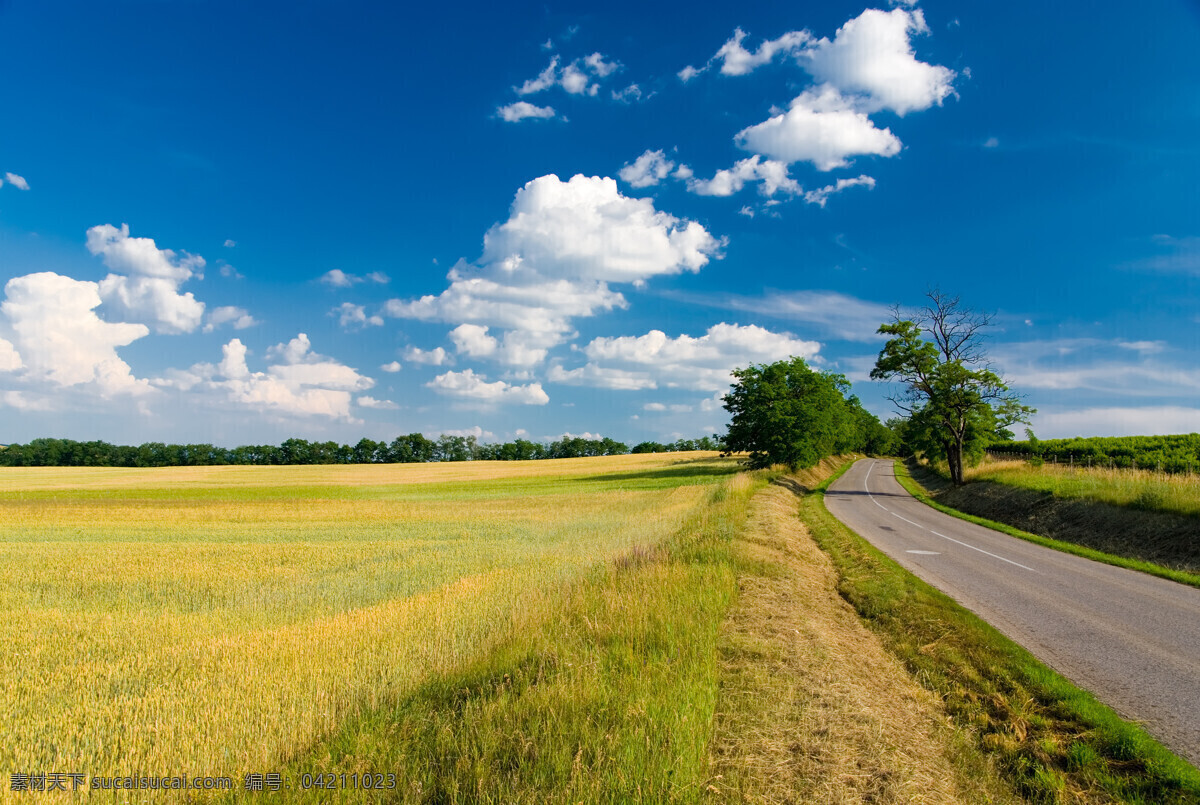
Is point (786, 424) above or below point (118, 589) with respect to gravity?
above

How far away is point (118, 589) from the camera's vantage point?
13078 millimetres

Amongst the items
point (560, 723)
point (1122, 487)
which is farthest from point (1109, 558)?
point (560, 723)

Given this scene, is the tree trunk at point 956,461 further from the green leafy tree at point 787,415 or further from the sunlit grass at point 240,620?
the sunlit grass at point 240,620

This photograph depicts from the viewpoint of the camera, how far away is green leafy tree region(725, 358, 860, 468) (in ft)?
168

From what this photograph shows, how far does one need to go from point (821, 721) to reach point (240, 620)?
1006cm

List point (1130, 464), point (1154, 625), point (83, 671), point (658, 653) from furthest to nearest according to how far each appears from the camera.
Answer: point (1130, 464) < point (1154, 625) < point (83, 671) < point (658, 653)

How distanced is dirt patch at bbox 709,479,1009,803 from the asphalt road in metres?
2.11

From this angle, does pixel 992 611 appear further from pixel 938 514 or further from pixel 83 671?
pixel 938 514

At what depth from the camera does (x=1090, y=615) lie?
9891 millimetres

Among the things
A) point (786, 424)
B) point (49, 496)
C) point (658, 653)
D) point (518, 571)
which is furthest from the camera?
point (786, 424)

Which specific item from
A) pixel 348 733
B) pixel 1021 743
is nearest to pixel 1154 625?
pixel 1021 743

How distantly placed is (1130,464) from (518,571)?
1635 inches

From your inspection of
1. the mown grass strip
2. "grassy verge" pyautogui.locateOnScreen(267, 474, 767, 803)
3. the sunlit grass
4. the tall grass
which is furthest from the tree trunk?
"grassy verge" pyautogui.locateOnScreen(267, 474, 767, 803)

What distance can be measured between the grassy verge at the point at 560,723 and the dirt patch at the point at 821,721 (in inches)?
10.8
